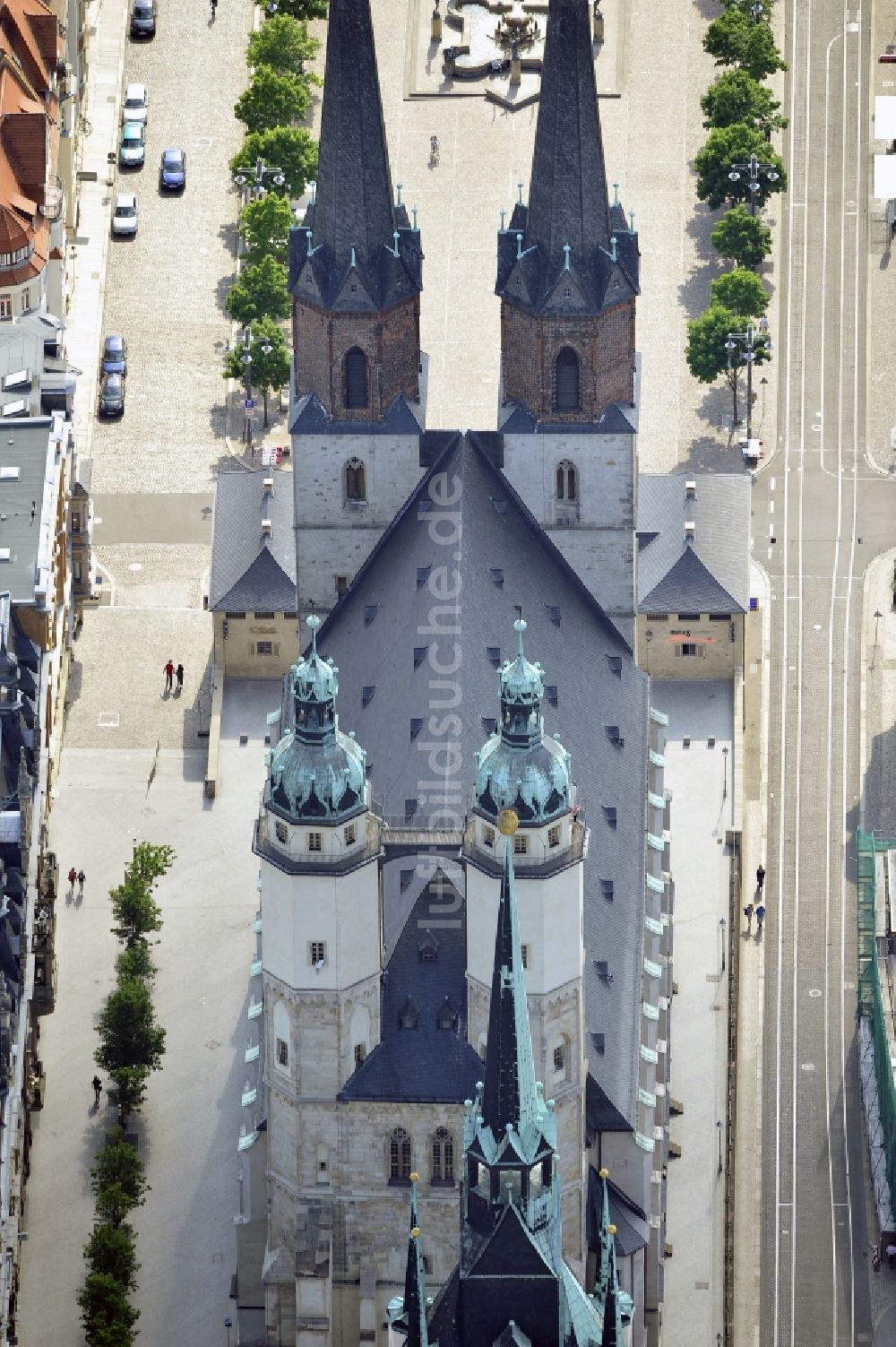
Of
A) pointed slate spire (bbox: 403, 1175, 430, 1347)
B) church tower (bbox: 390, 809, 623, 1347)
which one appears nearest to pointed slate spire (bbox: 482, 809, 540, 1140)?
church tower (bbox: 390, 809, 623, 1347)

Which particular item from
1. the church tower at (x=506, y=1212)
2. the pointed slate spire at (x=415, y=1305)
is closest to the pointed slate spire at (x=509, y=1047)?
the church tower at (x=506, y=1212)

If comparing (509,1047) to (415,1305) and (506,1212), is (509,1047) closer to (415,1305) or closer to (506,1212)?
(506,1212)

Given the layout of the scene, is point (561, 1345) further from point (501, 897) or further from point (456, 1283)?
point (501, 897)

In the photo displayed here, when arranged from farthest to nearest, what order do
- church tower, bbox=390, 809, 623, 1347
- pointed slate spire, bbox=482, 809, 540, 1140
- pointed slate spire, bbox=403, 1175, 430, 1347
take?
1. pointed slate spire, bbox=403, 1175, 430, 1347
2. church tower, bbox=390, 809, 623, 1347
3. pointed slate spire, bbox=482, 809, 540, 1140

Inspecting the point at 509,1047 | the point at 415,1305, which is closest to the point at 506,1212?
the point at 415,1305

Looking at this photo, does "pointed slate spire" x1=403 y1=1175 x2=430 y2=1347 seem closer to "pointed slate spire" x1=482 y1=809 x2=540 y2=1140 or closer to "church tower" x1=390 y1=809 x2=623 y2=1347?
Answer: "church tower" x1=390 y1=809 x2=623 y2=1347

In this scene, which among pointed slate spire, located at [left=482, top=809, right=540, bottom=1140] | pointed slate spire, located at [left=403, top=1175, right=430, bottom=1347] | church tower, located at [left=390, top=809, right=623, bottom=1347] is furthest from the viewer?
pointed slate spire, located at [left=403, top=1175, right=430, bottom=1347]
